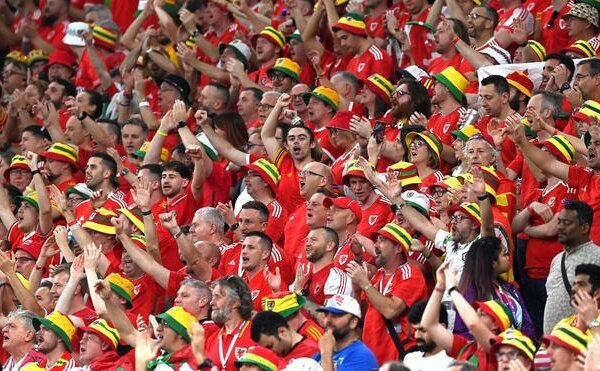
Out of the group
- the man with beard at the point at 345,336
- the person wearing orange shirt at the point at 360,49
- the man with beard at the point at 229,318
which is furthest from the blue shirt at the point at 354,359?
the person wearing orange shirt at the point at 360,49

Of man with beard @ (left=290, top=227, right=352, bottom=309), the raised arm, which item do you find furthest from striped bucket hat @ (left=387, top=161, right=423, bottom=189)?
the raised arm

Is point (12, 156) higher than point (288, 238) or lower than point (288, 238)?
lower

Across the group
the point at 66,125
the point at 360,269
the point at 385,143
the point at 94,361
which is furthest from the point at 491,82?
the point at 66,125

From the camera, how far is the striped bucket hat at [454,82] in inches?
576

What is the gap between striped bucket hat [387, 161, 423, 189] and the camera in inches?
525

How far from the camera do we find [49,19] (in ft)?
68.7

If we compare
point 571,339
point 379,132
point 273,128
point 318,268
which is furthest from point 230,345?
point 273,128

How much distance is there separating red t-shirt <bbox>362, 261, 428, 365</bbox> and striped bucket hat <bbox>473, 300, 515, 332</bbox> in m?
1.05

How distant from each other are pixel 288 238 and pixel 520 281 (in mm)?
1984

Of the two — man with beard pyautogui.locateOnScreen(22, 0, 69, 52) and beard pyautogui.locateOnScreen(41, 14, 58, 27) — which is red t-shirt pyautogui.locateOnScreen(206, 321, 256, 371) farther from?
beard pyautogui.locateOnScreen(41, 14, 58, 27)

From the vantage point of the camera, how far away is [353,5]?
1775 cm

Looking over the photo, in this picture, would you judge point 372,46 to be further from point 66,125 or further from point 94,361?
point 94,361

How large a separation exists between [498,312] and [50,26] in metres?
11.5

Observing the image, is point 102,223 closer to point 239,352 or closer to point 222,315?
point 222,315
